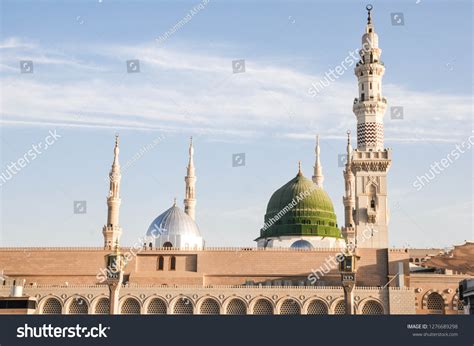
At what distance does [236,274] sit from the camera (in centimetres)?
5325

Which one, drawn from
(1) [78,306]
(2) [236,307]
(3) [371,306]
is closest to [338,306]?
(3) [371,306]

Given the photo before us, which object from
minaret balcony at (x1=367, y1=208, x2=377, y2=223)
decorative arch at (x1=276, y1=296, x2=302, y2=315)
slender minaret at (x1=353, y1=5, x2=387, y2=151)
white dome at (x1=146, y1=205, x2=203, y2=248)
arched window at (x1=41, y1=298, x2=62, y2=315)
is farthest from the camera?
slender minaret at (x1=353, y1=5, x2=387, y2=151)

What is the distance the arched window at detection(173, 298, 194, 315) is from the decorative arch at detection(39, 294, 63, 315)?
8.24m

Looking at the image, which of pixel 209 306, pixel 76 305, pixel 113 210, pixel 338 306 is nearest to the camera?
pixel 338 306

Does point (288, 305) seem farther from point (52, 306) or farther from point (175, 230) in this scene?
point (52, 306)

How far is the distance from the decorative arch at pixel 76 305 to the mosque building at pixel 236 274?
71 millimetres

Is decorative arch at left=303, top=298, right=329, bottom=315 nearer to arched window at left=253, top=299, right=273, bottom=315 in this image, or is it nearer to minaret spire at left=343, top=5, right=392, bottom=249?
arched window at left=253, top=299, right=273, bottom=315

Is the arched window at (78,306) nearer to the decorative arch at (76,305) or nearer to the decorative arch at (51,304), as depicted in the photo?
the decorative arch at (76,305)

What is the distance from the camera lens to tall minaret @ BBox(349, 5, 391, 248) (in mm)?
A: 60844

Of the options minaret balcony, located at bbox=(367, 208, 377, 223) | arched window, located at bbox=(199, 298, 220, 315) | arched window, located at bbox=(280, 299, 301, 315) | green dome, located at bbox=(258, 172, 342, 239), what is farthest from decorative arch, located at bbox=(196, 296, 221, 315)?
minaret balcony, located at bbox=(367, 208, 377, 223)

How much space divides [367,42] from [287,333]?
41.2 m

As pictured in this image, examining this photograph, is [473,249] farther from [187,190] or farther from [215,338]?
[215,338]

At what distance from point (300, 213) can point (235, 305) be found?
1583 centimetres

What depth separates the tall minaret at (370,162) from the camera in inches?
2395
